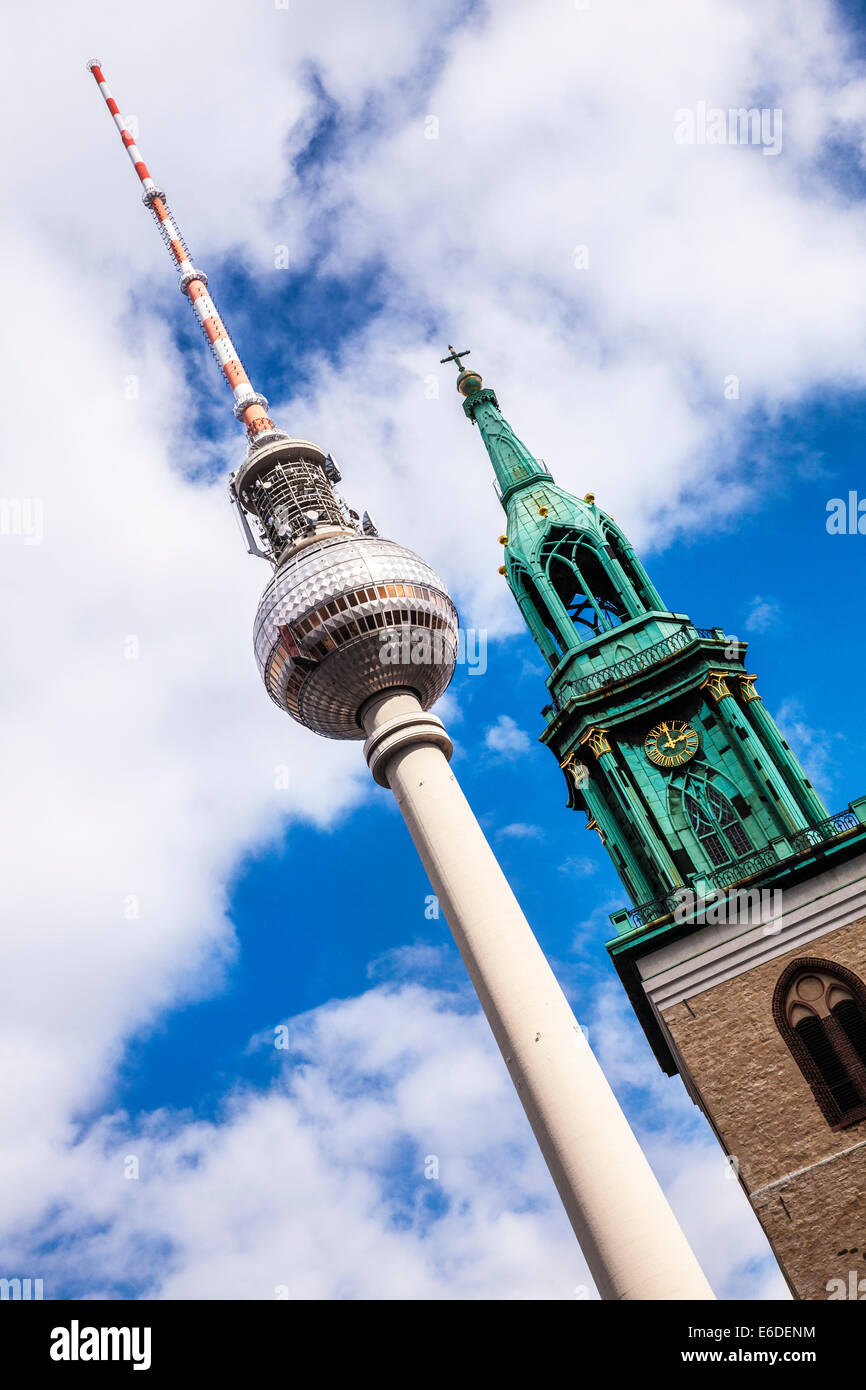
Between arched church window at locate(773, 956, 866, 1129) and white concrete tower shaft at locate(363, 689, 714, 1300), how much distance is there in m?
9.11

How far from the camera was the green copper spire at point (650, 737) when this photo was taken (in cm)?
4562

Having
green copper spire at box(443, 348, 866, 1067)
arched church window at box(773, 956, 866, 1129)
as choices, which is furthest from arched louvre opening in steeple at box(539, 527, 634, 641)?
arched church window at box(773, 956, 866, 1129)

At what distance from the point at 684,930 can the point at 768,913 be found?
299 centimetres

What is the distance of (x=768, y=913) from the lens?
42.6 meters

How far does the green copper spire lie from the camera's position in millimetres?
45625

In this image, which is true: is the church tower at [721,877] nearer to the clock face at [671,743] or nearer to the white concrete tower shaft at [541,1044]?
the clock face at [671,743]

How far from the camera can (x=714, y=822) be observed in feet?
155

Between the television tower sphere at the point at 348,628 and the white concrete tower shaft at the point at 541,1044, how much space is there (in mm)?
2857

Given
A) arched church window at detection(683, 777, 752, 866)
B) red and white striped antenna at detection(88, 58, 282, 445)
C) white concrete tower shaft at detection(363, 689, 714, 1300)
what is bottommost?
white concrete tower shaft at detection(363, 689, 714, 1300)

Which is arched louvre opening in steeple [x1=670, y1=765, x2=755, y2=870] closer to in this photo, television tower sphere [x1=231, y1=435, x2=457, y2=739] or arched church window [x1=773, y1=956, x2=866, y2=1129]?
arched church window [x1=773, y1=956, x2=866, y2=1129]

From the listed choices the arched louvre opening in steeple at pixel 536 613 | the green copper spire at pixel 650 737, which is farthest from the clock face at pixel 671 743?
the arched louvre opening in steeple at pixel 536 613
